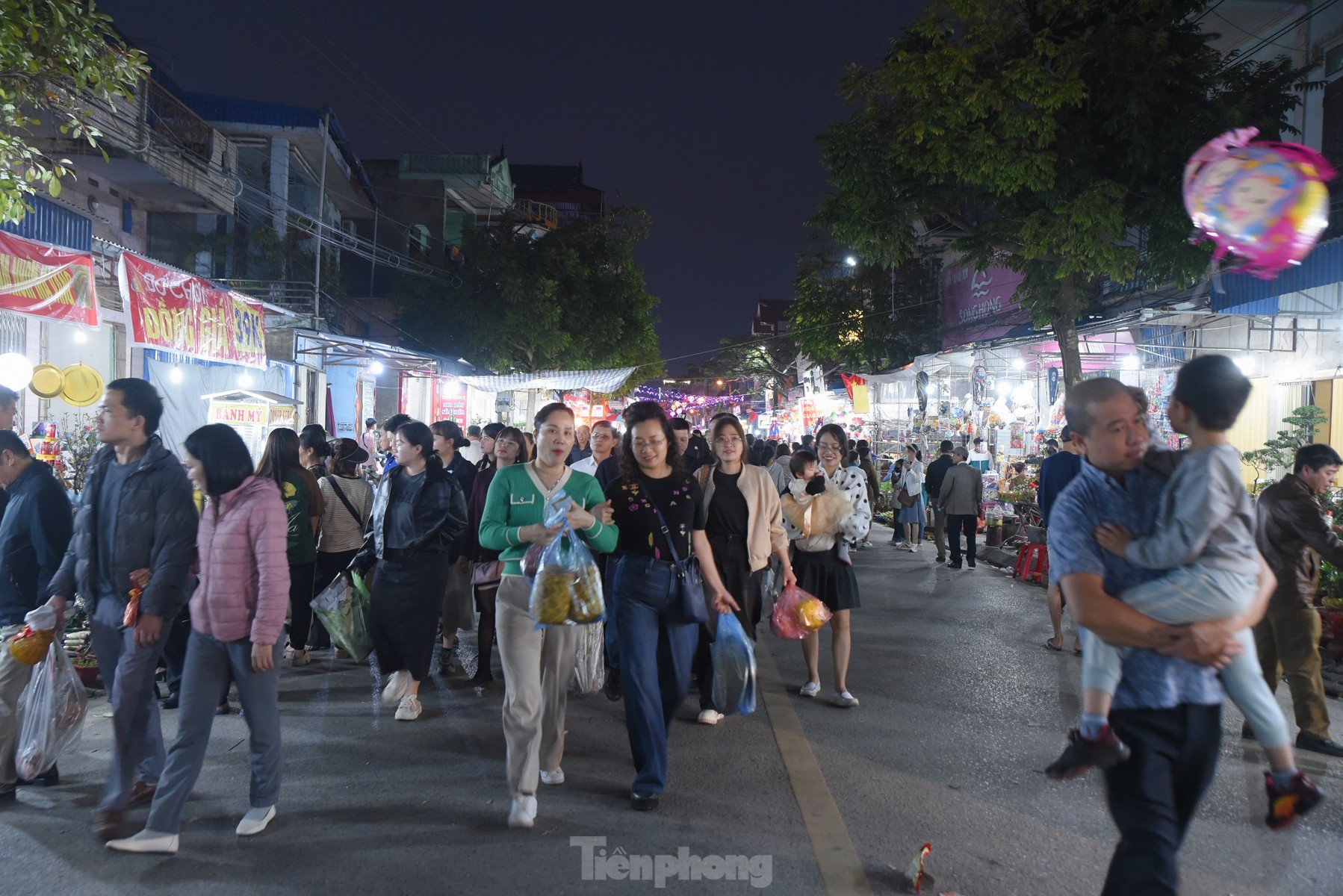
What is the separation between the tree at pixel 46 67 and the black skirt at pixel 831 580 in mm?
5602

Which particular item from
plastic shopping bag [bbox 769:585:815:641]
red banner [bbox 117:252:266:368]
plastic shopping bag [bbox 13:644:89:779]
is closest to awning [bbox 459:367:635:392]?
red banner [bbox 117:252:266:368]

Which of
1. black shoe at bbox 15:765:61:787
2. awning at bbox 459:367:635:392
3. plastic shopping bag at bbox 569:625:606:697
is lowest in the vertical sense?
black shoe at bbox 15:765:61:787

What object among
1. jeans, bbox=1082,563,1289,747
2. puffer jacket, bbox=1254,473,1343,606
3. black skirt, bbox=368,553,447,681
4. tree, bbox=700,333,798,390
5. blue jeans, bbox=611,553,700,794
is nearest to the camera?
jeans, bbox=1082,563,1289,747

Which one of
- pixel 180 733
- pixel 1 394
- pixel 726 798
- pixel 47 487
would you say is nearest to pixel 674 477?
pixel 726 798

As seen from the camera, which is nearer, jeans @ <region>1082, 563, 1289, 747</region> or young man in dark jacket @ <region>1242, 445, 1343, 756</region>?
jeans @ <region>1082, 563, 1289, 747</region>

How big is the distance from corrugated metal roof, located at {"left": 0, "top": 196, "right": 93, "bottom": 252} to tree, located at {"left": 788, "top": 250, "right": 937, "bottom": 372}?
2173 cm

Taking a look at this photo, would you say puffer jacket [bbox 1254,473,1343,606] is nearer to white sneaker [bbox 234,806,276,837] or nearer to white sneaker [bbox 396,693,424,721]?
white sneaker [bbox 396,693,424,721]

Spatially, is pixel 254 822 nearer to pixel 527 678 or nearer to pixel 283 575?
pixel 283 575

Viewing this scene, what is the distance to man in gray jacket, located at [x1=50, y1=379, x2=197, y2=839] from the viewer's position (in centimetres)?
386

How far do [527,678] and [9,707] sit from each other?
99.6 inches

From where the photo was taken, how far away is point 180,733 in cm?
374

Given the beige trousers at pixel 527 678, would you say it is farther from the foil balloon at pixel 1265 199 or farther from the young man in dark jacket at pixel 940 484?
the young man in dark jacket at pixel 940 484

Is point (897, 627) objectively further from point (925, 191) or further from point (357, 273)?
point (357, 273)

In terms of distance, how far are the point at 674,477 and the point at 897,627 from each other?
5.10 metres
